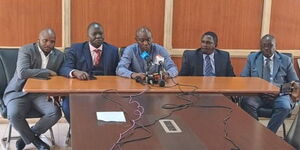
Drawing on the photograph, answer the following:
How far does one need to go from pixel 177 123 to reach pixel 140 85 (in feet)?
3.41

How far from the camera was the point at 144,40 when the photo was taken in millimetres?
3961

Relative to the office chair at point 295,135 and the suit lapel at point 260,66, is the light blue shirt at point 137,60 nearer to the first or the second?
the suit lapel at point 260,66

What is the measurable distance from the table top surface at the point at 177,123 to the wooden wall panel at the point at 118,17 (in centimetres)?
161

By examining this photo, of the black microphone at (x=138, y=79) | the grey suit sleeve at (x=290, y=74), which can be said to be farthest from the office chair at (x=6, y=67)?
the grey suit sleeve at (x=290, y=74)

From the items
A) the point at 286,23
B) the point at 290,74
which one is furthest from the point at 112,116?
the point at 286,23

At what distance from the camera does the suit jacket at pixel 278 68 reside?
4.16 m

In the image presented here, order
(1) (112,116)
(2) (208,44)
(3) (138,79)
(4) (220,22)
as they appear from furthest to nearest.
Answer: (4) (220,22) < (2) (208,44) < (3) (138,79) < (1) (112,116)

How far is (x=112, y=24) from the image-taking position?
15.0ft

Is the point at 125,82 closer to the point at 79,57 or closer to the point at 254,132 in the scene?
the point at 79,57

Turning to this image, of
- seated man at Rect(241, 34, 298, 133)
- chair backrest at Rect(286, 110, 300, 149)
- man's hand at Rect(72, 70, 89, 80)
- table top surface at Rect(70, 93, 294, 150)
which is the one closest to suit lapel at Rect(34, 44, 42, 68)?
man's hand at Rect(72, 70, 89, 80)

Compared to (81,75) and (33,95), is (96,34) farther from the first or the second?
(33,95)

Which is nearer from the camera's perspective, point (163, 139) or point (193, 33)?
point (163, 139)

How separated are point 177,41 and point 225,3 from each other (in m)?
0.69

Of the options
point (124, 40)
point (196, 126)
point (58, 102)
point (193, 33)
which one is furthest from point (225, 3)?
point (196, 126)
